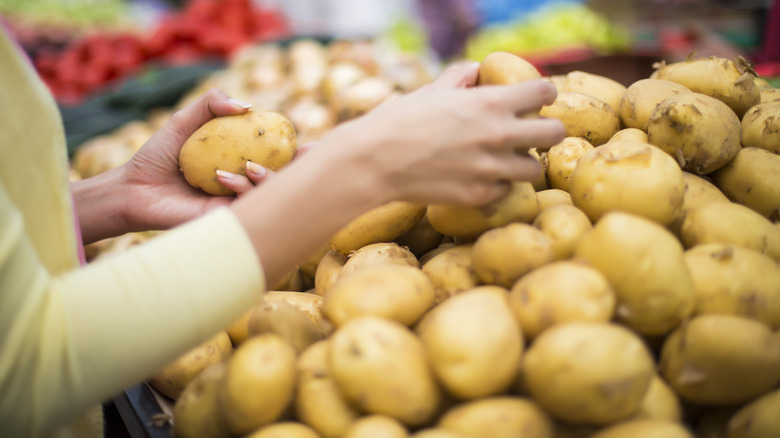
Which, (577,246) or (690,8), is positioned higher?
(577,246)

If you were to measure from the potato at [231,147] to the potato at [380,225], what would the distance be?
0.34 meters

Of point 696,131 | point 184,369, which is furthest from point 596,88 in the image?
point 184,369

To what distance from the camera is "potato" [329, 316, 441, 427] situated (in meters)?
0.82

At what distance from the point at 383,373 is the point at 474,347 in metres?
0.15

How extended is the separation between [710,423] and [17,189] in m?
1.26

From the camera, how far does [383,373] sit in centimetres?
82

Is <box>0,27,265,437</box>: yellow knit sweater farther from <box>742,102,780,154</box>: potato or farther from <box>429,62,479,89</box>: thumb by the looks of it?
<box>742,102,780,154</box>: potato

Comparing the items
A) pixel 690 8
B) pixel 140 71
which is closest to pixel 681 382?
pixel 690 8

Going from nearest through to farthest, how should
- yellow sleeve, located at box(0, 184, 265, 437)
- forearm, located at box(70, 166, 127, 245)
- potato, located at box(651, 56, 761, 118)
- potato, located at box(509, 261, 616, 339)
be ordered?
yellow sleeve, located at box(0, 184, 265, 437) < potato, located at box(509, 261, 616, 339) < potato, located at box(651, 56, 761, 118) < forearm, located at box(70, 166, 127, 245)

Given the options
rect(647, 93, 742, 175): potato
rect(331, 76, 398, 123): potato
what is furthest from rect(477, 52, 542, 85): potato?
rect(331, 76, 398, 123): potato

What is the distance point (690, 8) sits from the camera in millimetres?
4820

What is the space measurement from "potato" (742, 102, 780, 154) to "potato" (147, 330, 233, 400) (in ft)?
4.35

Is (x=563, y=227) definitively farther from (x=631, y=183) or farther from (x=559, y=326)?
(x=559, y=326)

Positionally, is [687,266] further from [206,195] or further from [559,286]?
[206,195]
